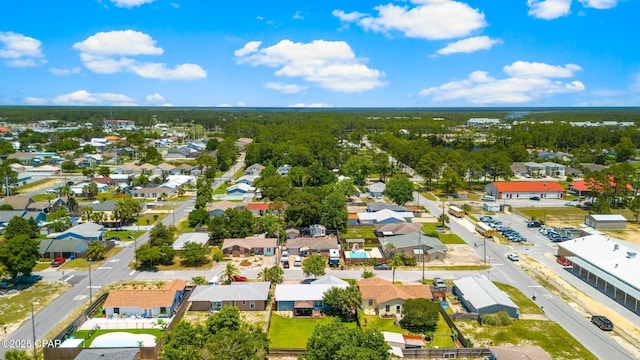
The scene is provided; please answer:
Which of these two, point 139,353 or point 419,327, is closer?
point 139,353

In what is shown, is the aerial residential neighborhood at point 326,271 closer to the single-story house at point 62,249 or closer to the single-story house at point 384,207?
the single-story house at point 62,249

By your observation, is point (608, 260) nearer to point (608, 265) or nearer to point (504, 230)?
point (608, 265)

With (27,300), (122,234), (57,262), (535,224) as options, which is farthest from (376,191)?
(27,300)

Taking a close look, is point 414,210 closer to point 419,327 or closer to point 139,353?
point 419,327

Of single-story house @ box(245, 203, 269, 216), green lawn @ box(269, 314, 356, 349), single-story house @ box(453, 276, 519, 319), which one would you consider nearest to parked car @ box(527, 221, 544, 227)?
single-story house @ box(453, 276, 519, 319)

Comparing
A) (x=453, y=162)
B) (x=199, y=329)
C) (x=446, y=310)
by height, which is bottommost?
(x=446, y=310)

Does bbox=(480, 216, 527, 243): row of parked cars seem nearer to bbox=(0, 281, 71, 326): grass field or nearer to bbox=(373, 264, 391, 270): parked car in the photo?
bbox=(373, 264, 391, 270): parked car

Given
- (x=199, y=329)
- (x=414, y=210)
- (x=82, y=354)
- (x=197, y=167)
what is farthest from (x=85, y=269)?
(x=197, y=167)
